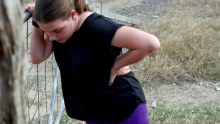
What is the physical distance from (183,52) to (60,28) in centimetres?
353

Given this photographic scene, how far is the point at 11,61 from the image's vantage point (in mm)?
600

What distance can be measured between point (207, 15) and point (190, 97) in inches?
133

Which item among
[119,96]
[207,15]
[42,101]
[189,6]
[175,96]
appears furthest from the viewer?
[189,6]

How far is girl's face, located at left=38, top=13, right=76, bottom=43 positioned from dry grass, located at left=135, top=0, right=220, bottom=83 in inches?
112

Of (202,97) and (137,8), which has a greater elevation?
(202,97)

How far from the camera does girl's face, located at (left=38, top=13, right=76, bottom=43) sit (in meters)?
1.65

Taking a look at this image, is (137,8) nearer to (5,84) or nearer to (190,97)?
(190,97)

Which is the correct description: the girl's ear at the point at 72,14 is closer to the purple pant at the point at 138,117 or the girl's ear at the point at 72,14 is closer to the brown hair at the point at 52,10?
the brown hair at the point at 52,10

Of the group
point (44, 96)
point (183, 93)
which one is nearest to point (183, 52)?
point (183, 93)

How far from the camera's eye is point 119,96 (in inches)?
76.0

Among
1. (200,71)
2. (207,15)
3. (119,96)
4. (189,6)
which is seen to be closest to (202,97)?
(200,71)

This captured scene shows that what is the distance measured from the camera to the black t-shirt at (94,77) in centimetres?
173

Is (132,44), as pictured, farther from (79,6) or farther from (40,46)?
(40,46)

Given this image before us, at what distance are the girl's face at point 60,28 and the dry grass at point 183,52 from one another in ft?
9.31
